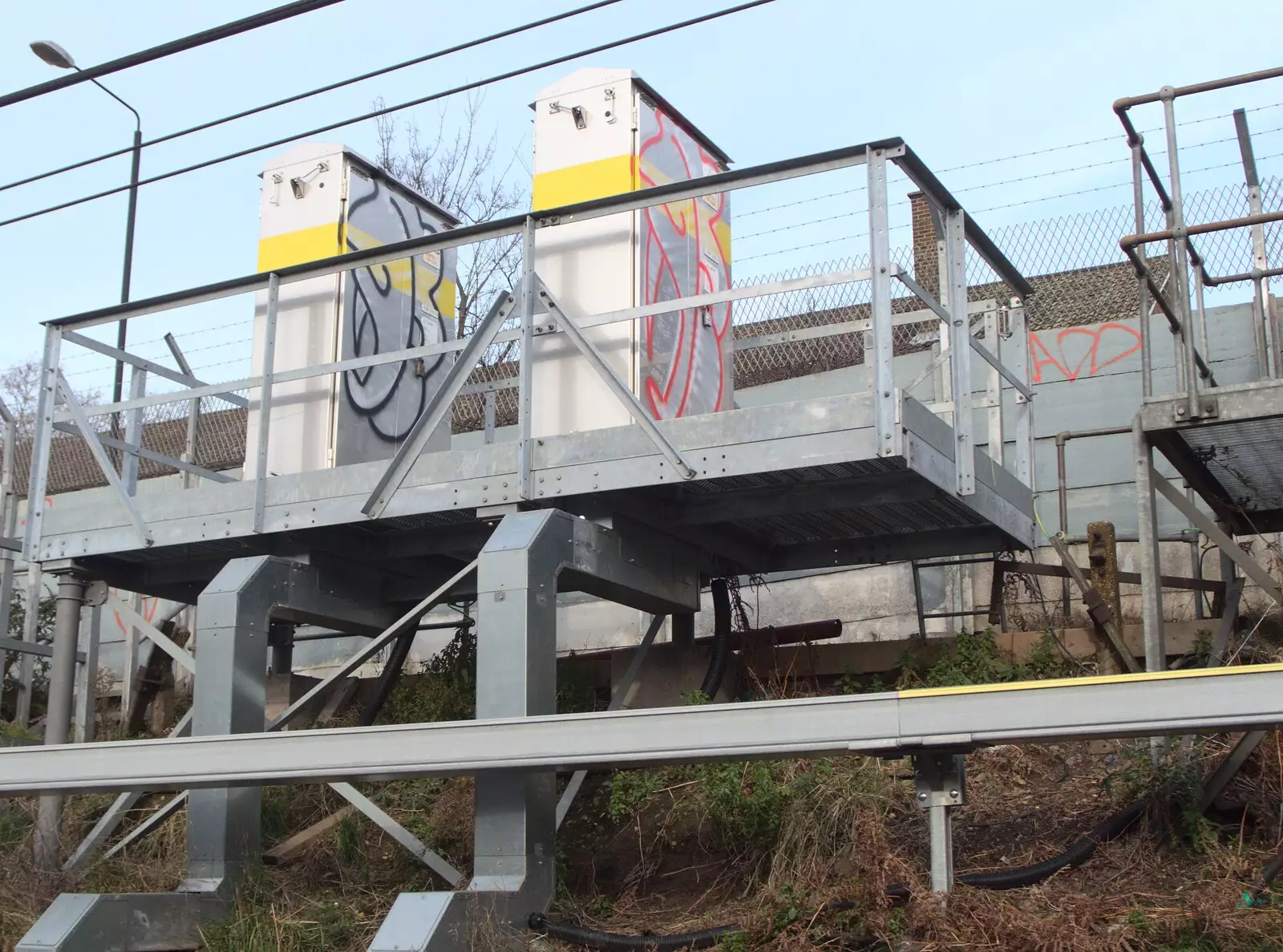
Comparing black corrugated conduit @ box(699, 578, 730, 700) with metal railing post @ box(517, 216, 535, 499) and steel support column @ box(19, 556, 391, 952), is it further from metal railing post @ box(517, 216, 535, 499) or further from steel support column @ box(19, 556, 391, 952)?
steel support column @ box(19, 556, 391, 952)

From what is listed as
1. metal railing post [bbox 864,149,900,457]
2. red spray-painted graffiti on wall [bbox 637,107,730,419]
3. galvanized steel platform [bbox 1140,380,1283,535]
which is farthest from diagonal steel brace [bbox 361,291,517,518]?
galvanized steel platform [bbox 1140,380,1283,535]

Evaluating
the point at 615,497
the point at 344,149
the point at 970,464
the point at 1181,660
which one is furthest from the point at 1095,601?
the point at 344,149

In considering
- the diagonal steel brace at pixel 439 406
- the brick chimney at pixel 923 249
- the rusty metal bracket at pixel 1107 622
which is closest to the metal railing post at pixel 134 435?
the diagonal steel brace at pixel 439 406

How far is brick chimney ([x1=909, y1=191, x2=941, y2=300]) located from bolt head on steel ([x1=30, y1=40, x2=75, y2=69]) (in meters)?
9.12

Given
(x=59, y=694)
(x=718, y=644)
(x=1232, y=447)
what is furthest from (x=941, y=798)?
(x=59, y=694)

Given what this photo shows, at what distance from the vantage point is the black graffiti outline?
966cm

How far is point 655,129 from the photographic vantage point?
8805mm

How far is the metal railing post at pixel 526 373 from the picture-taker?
7.72 m

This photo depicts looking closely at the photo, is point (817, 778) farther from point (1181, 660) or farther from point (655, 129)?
point (655, 129)

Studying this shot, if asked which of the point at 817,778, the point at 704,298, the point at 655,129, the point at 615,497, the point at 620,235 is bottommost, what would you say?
the point at 817,778

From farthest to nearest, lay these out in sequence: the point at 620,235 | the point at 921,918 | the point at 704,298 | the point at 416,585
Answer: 1. the point at 416,585
2. the point at 620,235
3. the point at 704,298
4. the point at 921,918

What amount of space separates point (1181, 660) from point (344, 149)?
6.22 metres

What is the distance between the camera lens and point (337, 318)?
9.59 metres

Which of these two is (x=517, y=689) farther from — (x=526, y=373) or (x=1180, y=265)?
(x=1180, y=265)
